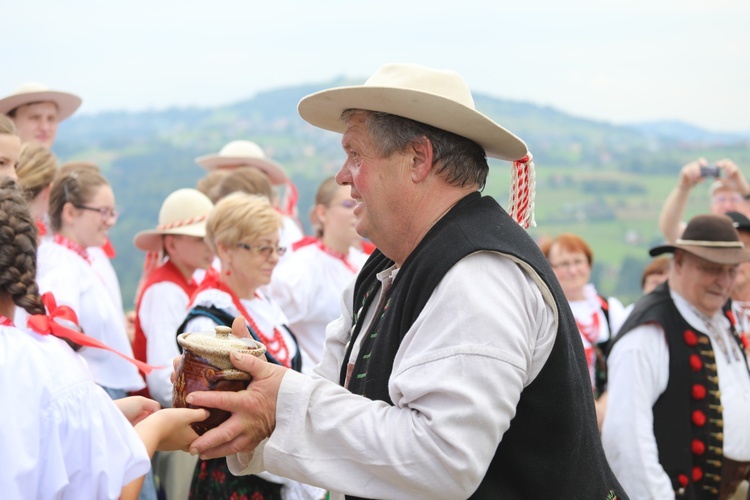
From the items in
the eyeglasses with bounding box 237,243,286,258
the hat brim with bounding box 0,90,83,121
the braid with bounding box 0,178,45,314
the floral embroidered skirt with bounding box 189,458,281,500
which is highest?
the braid with bounding box 0,178,45,314

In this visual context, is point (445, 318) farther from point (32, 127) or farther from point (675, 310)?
point (32, 127)

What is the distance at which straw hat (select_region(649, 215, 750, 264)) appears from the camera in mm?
4793

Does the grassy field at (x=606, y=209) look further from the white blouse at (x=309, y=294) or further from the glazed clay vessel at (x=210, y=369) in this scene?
the glazed clay vessel at (x=210, y=369)

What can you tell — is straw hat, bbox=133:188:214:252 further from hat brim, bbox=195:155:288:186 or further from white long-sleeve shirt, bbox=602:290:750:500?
white long-sleeve shirt, bbox=602:290:750:500

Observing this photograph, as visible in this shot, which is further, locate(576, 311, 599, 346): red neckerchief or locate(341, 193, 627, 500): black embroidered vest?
locate(576, 311, 599, 346): red neckerchief

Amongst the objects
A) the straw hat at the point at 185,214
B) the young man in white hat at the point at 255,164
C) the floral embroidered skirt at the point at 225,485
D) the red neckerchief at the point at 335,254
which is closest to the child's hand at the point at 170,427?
the floral embroidered skirt at the point at 225,485

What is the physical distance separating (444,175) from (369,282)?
0.60m

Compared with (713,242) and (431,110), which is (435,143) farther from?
(713,242)

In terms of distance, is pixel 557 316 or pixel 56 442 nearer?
pixel 56 442

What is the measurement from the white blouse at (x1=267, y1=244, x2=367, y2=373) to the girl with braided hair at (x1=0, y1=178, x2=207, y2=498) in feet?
10.3

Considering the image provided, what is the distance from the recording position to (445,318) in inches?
94.4

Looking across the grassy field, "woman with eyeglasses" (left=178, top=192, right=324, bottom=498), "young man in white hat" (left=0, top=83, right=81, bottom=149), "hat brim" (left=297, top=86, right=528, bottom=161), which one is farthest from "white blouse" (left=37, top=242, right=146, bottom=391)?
the grassy field

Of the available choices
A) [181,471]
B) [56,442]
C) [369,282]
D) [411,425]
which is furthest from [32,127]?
[411,425]

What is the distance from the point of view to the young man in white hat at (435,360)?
232cm
